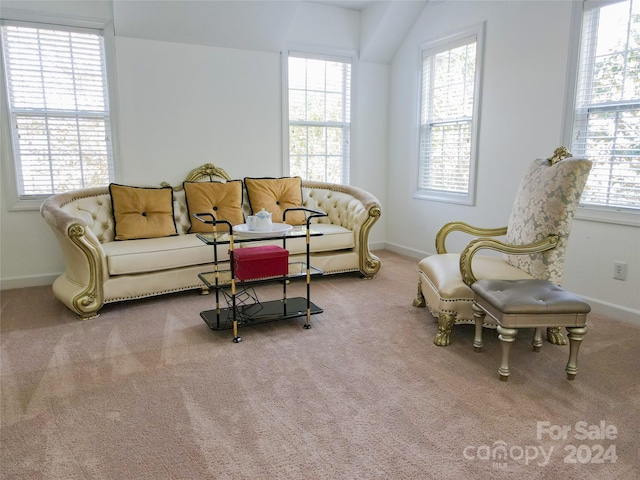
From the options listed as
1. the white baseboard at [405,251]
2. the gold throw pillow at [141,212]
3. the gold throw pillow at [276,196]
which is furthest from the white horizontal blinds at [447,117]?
the gold throw pillow at [141,212]

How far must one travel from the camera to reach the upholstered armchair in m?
2.69

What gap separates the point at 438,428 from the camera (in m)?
1.98

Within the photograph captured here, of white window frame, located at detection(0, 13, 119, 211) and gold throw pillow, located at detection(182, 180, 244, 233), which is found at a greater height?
white window frame, located at detection(0, 13, 119, 211)

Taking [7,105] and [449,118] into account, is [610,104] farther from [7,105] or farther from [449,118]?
[7,105]

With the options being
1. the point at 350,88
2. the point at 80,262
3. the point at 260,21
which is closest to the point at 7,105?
the point at 80,262

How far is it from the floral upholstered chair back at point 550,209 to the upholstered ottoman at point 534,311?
11.3 inches

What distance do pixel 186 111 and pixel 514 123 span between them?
303cm

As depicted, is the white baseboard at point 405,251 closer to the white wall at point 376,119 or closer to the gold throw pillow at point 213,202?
the white wall at point 376,119

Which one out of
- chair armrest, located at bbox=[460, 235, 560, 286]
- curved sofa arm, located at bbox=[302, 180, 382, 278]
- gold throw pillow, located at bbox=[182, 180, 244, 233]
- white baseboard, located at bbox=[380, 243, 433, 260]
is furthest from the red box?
white baseboard, located at bbox=[380, 243, 433, 260]

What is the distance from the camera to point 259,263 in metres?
2.85

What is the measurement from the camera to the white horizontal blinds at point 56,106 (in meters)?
3.88

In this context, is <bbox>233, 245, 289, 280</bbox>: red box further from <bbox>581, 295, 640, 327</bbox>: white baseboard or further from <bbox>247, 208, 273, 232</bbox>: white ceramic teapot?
<bbox>581, 295, 640, 327</bbox>: white baseboard

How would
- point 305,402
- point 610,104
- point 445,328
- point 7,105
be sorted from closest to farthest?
point 305,402, point 445,328, point 610,104, point 7,105

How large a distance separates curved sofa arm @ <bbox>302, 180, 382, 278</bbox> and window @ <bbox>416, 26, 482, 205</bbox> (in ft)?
2.83
